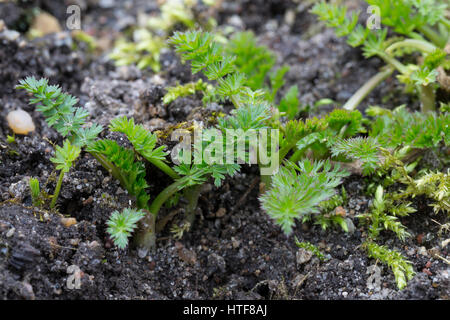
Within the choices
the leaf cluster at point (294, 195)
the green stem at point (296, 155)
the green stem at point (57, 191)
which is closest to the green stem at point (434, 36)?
the green stem at point (296, 155)

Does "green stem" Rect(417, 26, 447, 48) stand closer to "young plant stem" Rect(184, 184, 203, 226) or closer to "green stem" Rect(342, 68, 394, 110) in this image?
"green stem" Rect(342, 68, 394, 110)

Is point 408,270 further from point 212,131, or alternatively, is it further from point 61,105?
point 61,105

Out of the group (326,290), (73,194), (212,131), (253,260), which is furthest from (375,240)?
(73,194)

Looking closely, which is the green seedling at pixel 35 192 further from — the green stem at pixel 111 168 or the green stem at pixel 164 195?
the green stem at pixel 164 195

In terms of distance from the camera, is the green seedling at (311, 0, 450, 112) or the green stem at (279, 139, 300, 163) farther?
the green seedling at (311, 0, 450, 112)

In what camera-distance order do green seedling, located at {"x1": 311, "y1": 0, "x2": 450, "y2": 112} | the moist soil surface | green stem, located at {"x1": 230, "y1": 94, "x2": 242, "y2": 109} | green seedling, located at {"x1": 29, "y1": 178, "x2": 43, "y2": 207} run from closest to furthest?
the moist soil surface, green seedling, located at {"x1": 29, "y1": 178, "x2": 43, "y2": 207}, green stem, located at {"x1": 230, "y1": 94, "x2": 242, "y2": 109}, green seedling, located at {"x1": 311, "y1": 0, "x2": 450, "y2": 112}

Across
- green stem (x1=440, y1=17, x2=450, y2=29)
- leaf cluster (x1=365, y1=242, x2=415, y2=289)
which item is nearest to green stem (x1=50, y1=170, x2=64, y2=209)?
leaf cluster (x1=365, y1=242, x2=415, y2=289)
